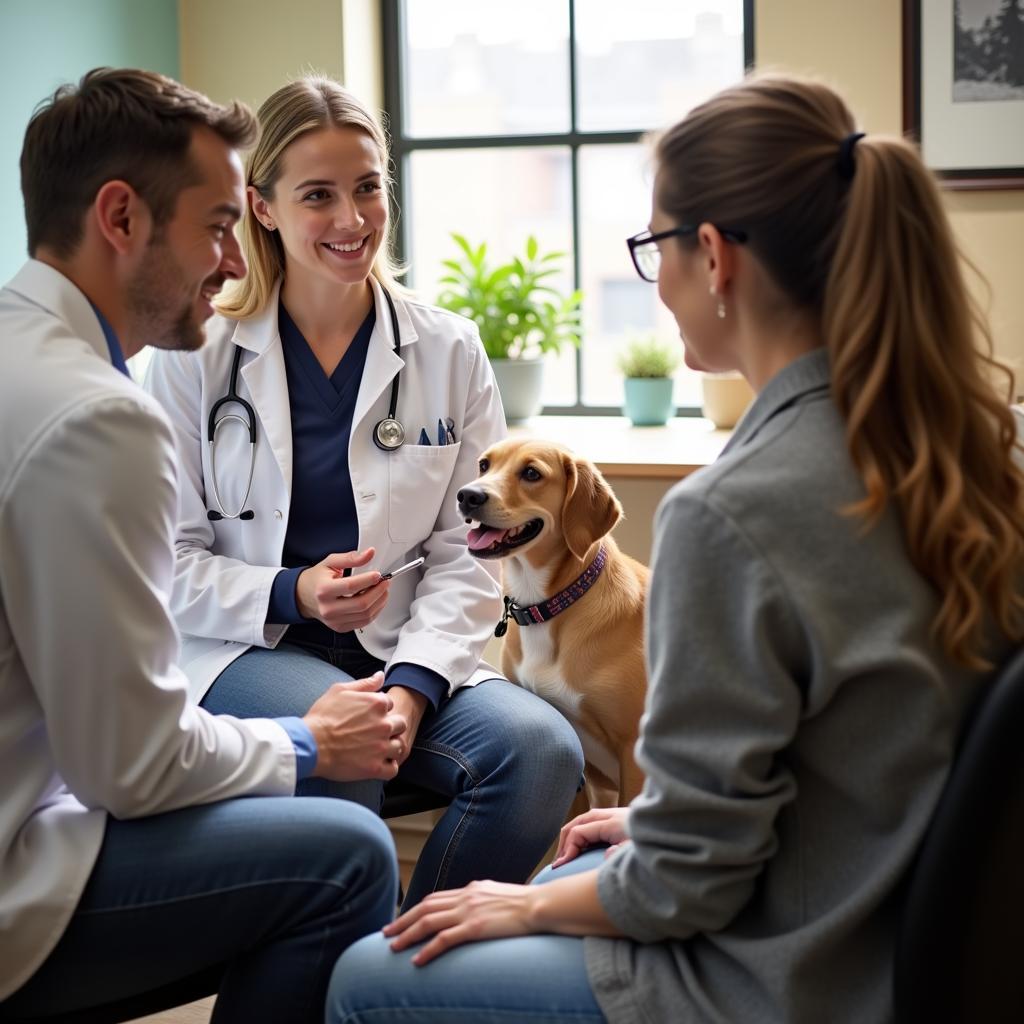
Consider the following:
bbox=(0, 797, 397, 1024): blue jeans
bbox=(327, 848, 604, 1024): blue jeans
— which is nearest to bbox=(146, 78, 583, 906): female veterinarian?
bbox=(0, 797, 397, 1024): blue jeans

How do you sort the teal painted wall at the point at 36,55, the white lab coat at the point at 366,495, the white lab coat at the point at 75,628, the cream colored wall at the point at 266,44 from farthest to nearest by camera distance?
the cream colored wall at the point at 266,44, the teal painted wall at the point at 36,55, the white lab coat at the point at 366,495, the white lab coat at the point at 75,628

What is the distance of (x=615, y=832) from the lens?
139 centimetres

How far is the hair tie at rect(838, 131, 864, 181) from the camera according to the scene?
103 cm

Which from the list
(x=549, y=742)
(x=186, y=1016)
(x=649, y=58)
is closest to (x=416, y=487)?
(x=549, y=742)

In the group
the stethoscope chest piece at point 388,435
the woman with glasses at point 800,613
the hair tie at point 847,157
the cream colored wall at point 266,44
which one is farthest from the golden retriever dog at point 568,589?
the cream colored wall at point 266,44

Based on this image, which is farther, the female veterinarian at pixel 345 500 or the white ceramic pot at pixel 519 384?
the white ceramic pot at pixel 519 384

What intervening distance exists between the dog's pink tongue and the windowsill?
0.43 metres

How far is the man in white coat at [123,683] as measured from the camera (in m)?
1.16

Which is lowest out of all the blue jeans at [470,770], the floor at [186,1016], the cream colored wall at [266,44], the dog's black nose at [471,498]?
the floor at [186,1016]

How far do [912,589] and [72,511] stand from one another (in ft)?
2.40

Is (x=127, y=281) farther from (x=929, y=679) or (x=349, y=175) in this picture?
(x=929, y=679)

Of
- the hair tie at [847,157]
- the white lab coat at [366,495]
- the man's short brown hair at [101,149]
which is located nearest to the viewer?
the hair tie at [847,157]

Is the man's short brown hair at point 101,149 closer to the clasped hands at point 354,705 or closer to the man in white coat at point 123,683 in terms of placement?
the man in white coat at point 123,683

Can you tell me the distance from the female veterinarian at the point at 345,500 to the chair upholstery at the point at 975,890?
36.3 inches
